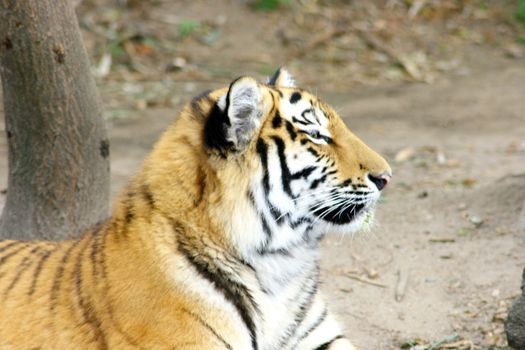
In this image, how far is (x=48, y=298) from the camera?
340 centimetres

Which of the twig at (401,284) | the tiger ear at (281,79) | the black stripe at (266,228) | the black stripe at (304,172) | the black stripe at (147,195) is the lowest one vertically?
the twig at (401,284)

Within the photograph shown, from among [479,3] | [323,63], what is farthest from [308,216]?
[479,3]

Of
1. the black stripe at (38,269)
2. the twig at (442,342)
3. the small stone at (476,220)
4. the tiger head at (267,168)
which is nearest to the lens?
the tiger head at (267,168)

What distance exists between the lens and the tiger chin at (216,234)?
3.16 meters

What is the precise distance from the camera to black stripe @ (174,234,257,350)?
126 inches

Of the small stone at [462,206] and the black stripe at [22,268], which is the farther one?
the small stone at [462,206]

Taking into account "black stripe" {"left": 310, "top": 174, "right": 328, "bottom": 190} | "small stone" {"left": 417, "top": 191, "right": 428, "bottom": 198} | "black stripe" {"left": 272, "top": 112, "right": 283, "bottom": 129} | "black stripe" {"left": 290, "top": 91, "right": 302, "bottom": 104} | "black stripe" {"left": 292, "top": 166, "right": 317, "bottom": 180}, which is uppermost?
"black stripe" {"left": 290, "top": 91, "right": 302, "bottom": 104}

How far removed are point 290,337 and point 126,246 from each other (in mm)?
738

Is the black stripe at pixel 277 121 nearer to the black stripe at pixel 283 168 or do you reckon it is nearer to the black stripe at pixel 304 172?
the black stripe at pixel 283 168

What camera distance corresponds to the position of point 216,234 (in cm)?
320

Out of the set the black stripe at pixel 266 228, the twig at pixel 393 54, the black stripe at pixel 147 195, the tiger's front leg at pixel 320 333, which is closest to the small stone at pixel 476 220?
the tiger's front leg at pixel 320 333

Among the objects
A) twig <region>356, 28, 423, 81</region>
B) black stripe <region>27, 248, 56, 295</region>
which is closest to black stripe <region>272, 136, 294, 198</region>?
black stripe <region>27, 248, 56, 295</region>

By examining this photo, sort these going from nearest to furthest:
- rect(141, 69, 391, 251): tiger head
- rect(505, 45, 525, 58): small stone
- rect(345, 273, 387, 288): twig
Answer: rect(141, 69, 391, 251): tiger head
rect(345, 273, 387, 288): twig
rect(505, 45, 525, 58): small stone

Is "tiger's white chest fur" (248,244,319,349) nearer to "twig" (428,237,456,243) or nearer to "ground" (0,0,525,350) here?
"ground" (0,0,525,350)
